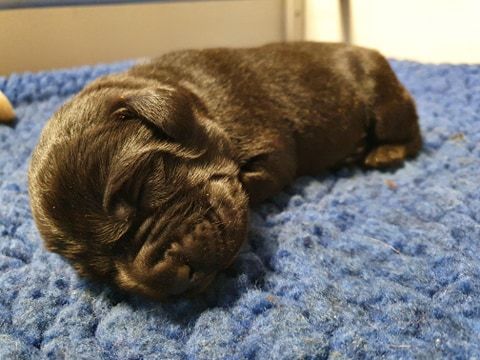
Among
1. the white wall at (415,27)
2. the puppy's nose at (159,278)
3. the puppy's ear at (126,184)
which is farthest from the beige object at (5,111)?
the white wall at (415,27)

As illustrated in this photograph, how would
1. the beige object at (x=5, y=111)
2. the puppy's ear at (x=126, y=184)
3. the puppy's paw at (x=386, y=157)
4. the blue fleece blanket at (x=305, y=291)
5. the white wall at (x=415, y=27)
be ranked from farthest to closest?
the white wall at (x=415, y=27), the beige object at (x=5, y=111), the puppy's paw at (x=386, y=157), the puppy's ear at (x=126, y=184), the blue fleece blanket at (x=305, y=291)

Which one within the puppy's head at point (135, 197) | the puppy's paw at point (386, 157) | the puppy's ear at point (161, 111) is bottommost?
the puppy's paw at point (386, 157)

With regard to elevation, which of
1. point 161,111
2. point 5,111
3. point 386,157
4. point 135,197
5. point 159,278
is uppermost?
point 161,111

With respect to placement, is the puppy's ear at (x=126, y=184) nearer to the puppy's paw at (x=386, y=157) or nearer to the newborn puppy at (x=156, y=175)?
the newborn puppy at (x=156, y=175)

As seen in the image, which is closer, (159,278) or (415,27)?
(159,278)

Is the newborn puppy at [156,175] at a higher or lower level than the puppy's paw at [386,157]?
higher

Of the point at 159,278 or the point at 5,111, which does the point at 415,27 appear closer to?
the point at 5,111

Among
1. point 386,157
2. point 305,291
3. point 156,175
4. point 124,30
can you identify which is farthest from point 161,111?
point 124,30

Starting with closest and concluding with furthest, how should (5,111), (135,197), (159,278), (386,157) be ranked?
(159,278), (135,197), (386,157), (5,111)
